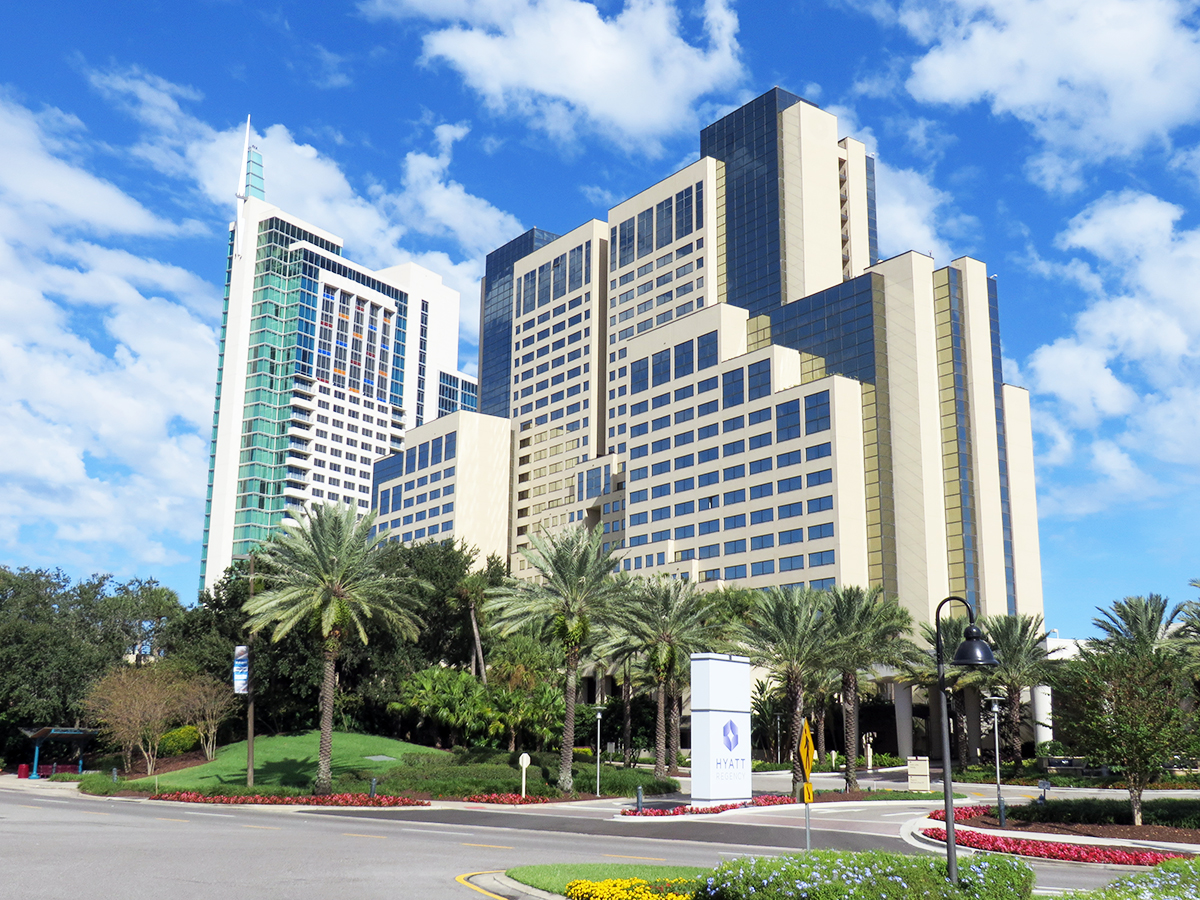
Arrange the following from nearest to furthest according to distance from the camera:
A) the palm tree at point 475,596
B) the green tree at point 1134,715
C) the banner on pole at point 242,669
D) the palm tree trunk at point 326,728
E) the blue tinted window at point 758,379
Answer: the green tree at point 1134,715
the palm tree trunk at point 326,728
the banner on pole at point 242,669
the palm tree at point 475,596
the blue tinted window at point 758,379

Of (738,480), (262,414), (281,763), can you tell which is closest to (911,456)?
(738,480)

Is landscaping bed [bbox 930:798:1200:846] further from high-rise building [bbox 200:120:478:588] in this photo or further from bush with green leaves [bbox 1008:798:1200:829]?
high-rise building [bbox 200:120:478:588]

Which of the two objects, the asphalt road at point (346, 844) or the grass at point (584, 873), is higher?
the grass at point (584, 873)

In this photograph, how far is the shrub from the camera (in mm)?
60781

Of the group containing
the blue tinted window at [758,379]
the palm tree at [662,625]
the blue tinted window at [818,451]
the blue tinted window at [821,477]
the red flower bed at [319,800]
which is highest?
the blue tinted window at [758,379]

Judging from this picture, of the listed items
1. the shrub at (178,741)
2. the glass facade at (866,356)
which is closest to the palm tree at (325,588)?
the shrub at (178,741)

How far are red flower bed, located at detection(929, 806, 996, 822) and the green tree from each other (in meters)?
4.25

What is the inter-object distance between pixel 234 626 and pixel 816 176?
72826 mm

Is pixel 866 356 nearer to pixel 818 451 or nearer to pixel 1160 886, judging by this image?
pixel 818 451

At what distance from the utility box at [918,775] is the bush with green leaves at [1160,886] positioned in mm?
36197

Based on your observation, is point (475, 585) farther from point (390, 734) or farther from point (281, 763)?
point (281, 763)

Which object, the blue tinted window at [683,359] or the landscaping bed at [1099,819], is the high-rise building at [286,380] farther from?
the landscaping bed at [1099,819]

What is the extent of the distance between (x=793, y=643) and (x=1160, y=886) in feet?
108

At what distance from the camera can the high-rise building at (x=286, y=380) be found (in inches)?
6467
